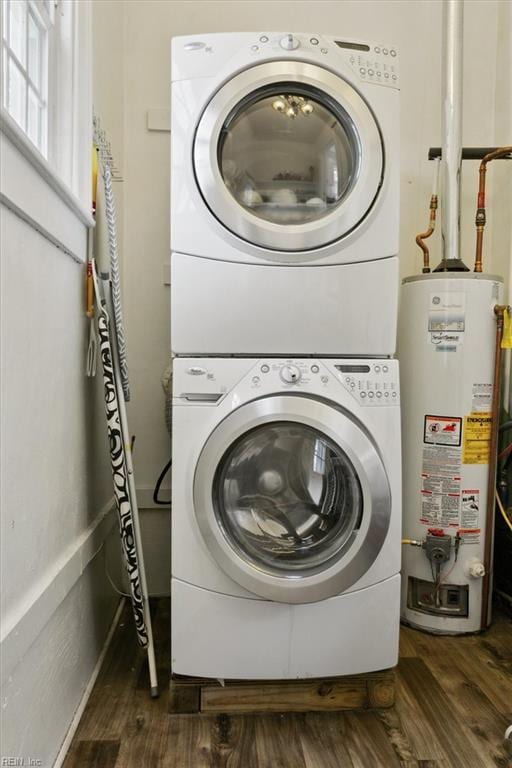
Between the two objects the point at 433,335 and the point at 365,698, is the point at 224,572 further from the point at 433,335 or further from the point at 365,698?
the point at 433,335

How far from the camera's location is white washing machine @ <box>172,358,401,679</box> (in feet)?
4.13

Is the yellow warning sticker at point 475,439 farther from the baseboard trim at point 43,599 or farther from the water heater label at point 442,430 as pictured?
the baseboard trim at point 43,599

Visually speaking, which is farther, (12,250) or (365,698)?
(365,698)

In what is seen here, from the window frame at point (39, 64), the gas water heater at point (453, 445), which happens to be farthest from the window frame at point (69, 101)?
the gas water heater at point (453, 445)

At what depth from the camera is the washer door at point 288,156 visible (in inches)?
52.1

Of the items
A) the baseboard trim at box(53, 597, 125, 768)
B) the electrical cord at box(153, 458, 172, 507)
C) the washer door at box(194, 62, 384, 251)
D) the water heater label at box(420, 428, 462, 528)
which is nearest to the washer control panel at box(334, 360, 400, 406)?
the washer door at box(194, 62, 384, 251)

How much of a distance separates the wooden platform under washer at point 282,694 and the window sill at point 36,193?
1064 millimetres

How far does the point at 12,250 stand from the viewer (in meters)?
0.90

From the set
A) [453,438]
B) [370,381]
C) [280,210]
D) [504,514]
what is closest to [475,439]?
[453,438]

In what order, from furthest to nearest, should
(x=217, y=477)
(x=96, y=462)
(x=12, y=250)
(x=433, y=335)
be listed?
(x=433, y=335) → (x=96, y=462) → (x=217, y=477) → (x=12, y=250)

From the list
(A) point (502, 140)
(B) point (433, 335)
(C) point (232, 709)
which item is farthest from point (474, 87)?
(C) point (232, 709)

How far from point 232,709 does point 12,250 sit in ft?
3.74

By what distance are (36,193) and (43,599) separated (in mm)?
752

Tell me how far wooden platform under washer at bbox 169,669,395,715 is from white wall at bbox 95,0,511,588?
72 cm
